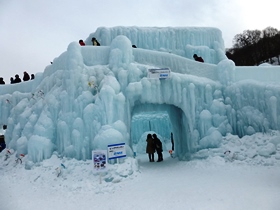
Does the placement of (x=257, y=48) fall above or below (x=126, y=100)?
above

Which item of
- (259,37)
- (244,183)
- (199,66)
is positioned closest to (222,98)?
(199,66)

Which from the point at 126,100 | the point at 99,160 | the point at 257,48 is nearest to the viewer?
the point at 99,160

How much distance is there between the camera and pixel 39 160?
34.2 ft

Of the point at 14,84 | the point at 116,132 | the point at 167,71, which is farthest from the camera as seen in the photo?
the point at 14,84

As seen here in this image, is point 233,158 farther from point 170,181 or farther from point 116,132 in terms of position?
point 116,132

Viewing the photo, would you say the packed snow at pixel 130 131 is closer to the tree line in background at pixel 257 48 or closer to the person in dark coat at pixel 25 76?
the person in dark coat at pixel 25 76

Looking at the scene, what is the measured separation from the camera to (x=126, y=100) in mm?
10930

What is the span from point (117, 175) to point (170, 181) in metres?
1.86

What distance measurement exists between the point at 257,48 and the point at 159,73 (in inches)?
1257

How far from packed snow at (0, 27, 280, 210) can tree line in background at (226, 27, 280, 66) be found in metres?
27.9

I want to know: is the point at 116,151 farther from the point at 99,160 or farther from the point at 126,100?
the point at 126,100

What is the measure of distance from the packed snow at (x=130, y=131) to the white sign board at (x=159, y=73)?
0.78ft

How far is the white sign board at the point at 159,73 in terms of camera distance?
36.7 feet

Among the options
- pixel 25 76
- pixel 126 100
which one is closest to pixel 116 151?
pixel 126 100
